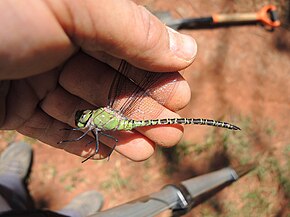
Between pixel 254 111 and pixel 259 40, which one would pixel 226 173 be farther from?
pixel 259 40

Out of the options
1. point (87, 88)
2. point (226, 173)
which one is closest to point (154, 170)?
point (226, 173)

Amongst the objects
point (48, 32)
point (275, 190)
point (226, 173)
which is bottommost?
point (275, 190)

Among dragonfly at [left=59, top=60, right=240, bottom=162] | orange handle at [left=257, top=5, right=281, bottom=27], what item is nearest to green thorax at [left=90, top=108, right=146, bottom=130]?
dragonfly at [left=59, top=60, right=240, bottom=162]

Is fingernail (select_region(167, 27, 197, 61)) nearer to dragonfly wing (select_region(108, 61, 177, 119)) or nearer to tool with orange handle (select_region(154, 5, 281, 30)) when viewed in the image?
dragonfly wing (select_region(108, 61, 177, 119))

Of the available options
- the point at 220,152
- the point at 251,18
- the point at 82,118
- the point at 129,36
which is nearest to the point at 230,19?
the point at 251,18

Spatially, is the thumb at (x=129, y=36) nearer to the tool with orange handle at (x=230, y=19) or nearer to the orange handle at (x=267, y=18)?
the tool with orange handle at (x=230, y=19)

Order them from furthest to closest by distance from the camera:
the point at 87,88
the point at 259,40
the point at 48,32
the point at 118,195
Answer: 1. the point at 259,40
2. the point at 118,195
3. the point at 87,88
4. the point at 48,32

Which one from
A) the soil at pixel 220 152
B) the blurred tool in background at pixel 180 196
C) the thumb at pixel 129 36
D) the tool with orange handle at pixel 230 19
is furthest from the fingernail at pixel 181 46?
the tool with orange handle at pixel 230 19
